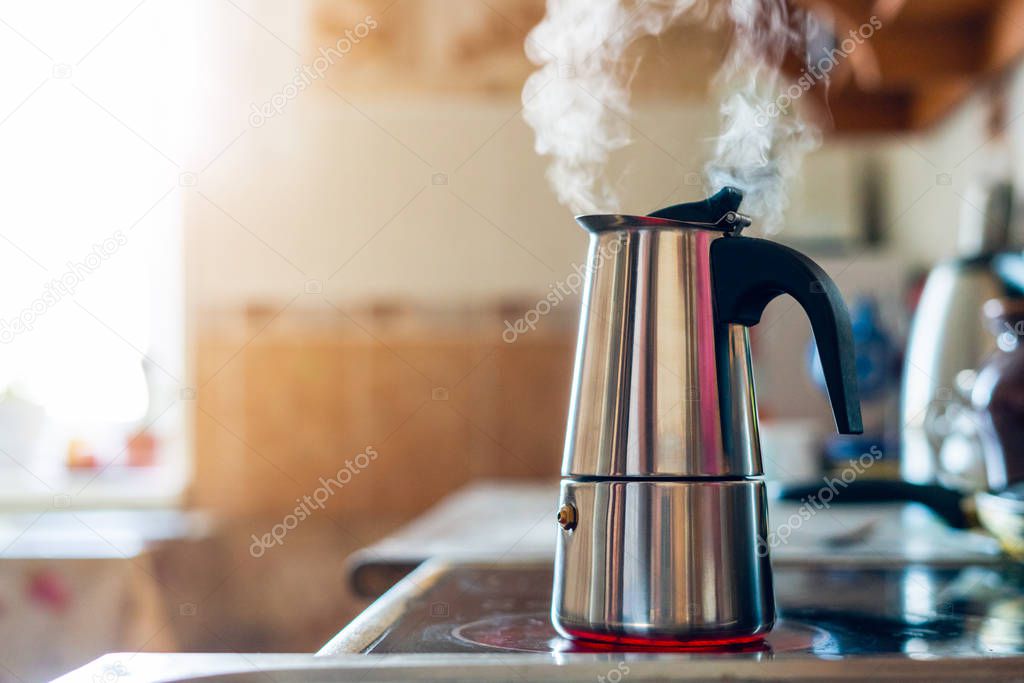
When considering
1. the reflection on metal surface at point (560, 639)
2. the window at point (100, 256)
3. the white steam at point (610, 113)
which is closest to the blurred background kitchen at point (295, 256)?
the window at point (100, 256)

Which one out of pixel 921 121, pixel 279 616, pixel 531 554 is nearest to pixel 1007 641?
pixel 531 554

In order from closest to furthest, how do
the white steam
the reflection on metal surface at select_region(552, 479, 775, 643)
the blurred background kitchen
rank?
the reflection on metal surface at select_region(552, 479, 775, 643), the white steam, the blurred background kitchen

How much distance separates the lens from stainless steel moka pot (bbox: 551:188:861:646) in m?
0.47

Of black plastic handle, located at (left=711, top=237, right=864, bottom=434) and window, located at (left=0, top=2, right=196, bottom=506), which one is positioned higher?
window, located at (left=0, top=2, right=196, bottom=506)

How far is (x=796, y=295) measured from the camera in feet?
1.55

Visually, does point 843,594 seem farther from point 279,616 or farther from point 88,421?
point 88,421

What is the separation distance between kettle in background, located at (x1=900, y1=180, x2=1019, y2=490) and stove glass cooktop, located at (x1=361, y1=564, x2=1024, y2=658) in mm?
422

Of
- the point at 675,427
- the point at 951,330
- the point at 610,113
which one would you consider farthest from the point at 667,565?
the point at 951,330

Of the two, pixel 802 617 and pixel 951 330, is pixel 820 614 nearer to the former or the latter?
pixel 802 617

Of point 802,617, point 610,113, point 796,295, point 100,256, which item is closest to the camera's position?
point 796,295

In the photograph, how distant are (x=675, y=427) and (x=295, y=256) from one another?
7.64ft

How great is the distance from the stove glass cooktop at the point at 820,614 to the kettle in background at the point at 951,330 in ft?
1.38

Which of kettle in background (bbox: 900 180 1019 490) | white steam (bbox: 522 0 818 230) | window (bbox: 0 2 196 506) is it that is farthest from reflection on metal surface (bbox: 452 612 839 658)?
window (bbox: 0 2 196 506)

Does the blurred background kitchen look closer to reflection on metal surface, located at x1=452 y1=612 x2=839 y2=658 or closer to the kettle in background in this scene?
the kettle in background
